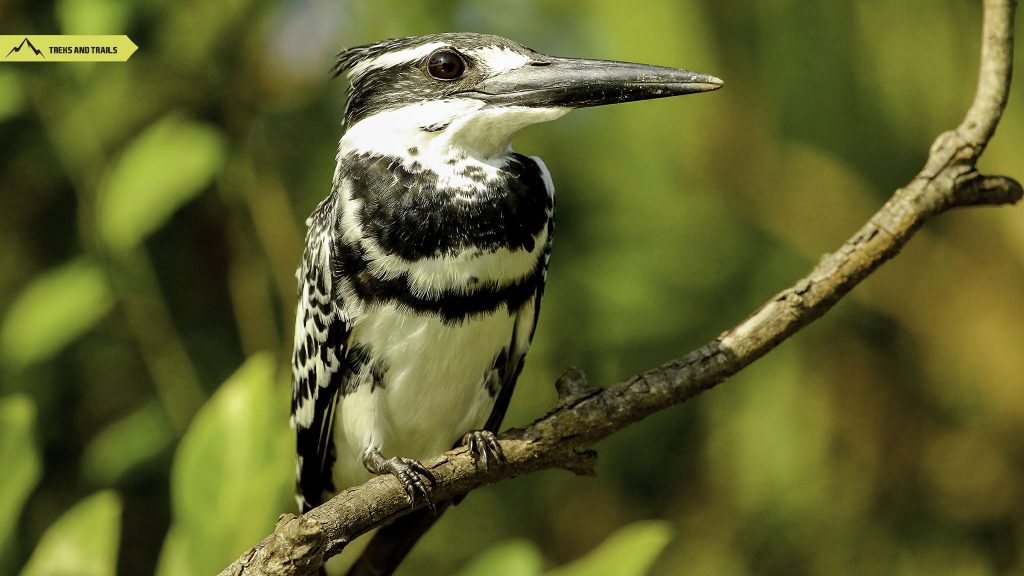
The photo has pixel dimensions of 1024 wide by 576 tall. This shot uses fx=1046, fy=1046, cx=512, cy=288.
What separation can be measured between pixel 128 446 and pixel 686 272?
3.87ft

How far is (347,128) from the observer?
1629 mm

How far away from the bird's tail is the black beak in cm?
65

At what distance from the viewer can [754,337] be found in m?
1.32

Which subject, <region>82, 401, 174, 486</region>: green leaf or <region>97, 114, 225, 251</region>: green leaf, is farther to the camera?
<region>82, 401, 174, 486</region>: green leaf

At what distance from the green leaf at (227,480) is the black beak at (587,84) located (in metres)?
0.54

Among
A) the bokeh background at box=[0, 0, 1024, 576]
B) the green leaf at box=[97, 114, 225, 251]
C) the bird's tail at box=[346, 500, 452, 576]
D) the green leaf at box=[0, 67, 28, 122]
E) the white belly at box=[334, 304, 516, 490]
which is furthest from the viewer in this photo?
the bokeh background at box=[0, 0, 1024, 576]

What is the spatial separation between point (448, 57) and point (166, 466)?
115 centimetres

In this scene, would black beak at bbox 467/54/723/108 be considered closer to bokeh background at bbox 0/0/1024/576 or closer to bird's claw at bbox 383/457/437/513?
bird's claw at bbox 383/457/437/513

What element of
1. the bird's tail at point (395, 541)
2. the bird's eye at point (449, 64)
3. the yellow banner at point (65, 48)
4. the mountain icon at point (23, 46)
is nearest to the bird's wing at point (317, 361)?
the bird's tail at point (395, 541)

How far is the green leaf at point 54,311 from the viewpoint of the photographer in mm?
1807

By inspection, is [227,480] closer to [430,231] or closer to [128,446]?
[430,231]

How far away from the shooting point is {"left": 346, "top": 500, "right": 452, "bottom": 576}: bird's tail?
1.65m

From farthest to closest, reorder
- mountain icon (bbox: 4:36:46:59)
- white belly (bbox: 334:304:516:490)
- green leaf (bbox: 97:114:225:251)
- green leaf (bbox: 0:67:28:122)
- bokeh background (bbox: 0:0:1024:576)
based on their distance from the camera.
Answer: bokeh background (bbox: 0:0:1024:576) → mountain icon (bbox: 4:36:46:59) → green leaf (bbox: 0:67:28:122) → green leaf (bbox: 97:114:225:251) → white belly (bbox: 334:304:516:490)

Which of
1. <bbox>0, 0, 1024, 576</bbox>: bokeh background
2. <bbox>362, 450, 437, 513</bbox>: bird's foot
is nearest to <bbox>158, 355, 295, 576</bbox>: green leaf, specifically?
<bbox>362, 450, 437, 513</bbox>: bird's foot
